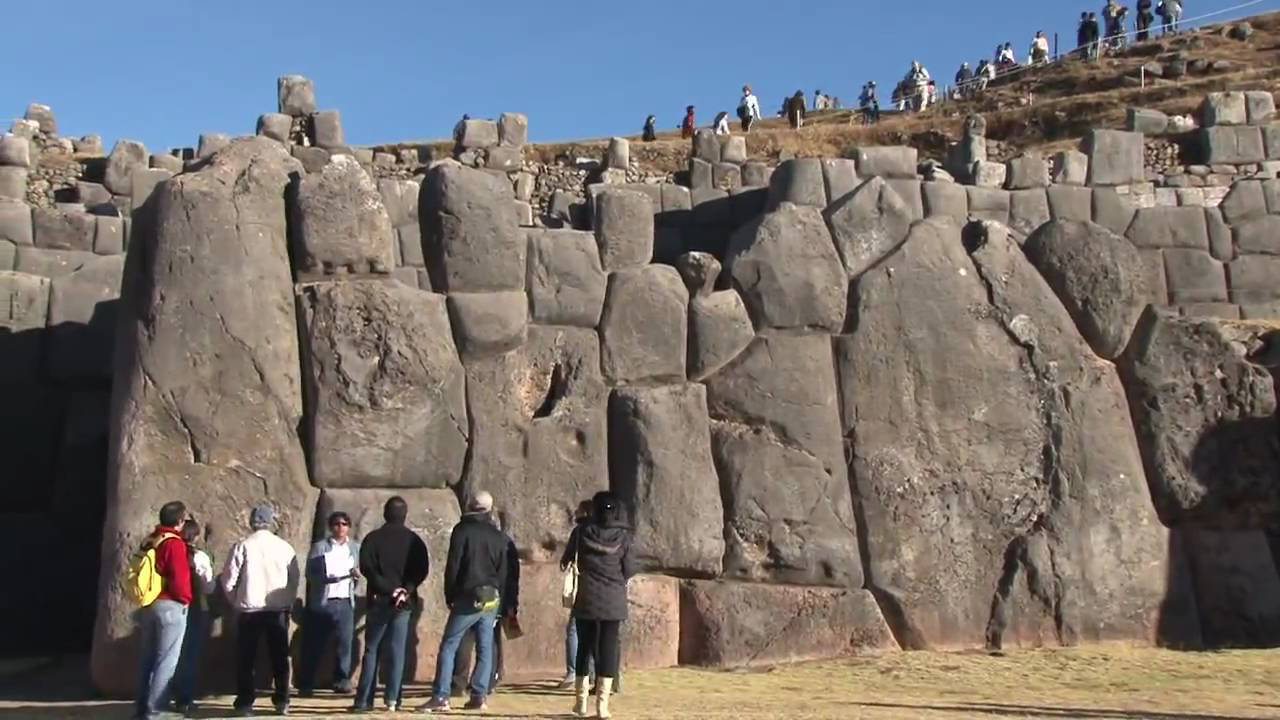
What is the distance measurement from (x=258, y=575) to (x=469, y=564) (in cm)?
132

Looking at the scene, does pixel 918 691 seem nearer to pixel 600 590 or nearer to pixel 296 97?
pixel 600 590

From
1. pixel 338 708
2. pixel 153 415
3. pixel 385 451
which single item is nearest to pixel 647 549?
pixel 385 451

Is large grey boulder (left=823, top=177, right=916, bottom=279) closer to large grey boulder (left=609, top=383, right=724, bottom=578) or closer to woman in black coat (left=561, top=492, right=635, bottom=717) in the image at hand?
large grey boulder (left=609, top=383, right=724, bottom=578)

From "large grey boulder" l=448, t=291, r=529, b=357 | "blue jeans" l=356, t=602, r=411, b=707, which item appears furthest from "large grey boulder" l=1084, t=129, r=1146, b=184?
"blue jeans" l=356, t=602, r=411, b=707

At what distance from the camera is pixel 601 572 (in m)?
9.26

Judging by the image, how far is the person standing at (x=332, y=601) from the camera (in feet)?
32.4

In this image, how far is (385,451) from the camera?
1082cm

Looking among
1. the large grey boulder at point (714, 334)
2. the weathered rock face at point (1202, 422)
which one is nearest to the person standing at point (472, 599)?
the large grey boulder at point (714, 334)

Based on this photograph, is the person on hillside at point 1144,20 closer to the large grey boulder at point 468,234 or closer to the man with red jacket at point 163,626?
the large grey boulder at point 468,234

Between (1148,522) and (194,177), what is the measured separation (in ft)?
25.6

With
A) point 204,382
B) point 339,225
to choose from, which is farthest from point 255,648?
point 339,225

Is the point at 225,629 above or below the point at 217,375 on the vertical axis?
below

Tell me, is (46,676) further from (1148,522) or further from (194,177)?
(1148,522)

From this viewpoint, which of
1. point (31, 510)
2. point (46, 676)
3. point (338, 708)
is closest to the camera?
point (338, 708)
